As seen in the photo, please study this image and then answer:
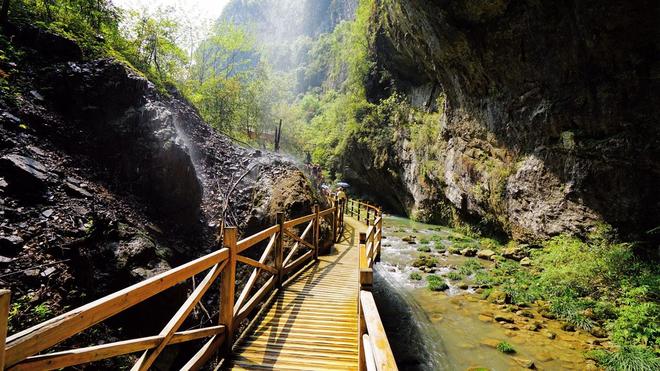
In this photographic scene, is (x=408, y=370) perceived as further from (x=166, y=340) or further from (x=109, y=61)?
(x=109, y=61)

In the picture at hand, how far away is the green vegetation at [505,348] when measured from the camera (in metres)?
6.11

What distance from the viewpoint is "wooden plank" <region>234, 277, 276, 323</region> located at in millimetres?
3981

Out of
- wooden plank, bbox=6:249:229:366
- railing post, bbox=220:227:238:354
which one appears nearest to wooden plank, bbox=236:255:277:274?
railing post, bbox=220:227:238:354

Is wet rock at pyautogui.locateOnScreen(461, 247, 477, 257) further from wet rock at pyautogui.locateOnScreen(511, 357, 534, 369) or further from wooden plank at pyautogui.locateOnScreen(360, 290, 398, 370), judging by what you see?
wooden plank at pyautogui.locateOnScreen(360, 290, 398, 370)

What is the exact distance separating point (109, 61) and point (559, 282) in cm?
1305

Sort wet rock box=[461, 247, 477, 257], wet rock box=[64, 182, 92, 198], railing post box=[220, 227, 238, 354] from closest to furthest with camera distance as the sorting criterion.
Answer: railing post box=[220, 227, 238, 354]
wet rock box=[64, 182, 92, 198]
wet rock box=[461, 247, 477, 257]

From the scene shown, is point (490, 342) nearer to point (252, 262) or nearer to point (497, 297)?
point (497, 297)

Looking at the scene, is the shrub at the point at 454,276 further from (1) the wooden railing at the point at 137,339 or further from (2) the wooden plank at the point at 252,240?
(1) the wooden railing at the point at 137,339

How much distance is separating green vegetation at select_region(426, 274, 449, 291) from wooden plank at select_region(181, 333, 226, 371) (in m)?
7.34

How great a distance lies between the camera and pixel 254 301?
4.46 metres

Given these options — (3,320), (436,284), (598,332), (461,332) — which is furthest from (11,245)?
(598,332)

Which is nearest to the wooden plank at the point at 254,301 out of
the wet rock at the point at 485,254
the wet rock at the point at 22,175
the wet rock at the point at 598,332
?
the wet rock at the point at 22,175

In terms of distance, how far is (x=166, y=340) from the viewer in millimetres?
2297

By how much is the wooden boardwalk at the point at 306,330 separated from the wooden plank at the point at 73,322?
176 centimetres
